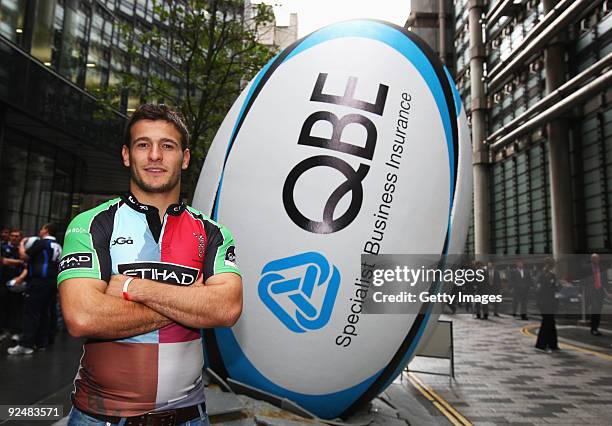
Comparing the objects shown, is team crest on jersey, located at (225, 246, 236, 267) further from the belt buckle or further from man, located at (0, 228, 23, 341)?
man, located at (0, 228, 23, 341)

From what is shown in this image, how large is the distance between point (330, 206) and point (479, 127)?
33.5 meters

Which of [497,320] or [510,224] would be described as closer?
[497,320]

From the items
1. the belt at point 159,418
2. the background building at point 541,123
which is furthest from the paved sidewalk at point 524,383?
the background building at point 541,123

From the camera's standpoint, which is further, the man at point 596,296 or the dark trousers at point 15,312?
the man at point 596,296

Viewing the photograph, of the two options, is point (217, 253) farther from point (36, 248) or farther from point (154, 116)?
point (36, 248)

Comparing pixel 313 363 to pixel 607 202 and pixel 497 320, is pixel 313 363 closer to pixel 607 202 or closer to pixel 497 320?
pixel 497 320

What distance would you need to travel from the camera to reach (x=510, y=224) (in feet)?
100

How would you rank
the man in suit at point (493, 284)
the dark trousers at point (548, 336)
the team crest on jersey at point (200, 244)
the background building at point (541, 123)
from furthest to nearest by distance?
the background building at point (541, 123) < the man in suit at point (493, 284) < the dark trousers at point (548, 336) < the team crest on jersey at point (200, 244)

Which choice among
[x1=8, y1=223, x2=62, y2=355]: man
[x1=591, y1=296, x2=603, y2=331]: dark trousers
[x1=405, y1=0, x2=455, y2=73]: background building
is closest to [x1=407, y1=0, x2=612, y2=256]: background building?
[x1=405, y1=0, x2=455, y2=73]: background building

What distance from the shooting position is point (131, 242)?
1.73 meters

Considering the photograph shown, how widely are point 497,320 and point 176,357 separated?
1715 centimetres

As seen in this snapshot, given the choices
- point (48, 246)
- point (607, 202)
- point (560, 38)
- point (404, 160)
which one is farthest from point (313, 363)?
point (560, 38)

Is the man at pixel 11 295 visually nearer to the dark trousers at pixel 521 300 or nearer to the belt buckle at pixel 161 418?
the belt buckle at pixel 161 418

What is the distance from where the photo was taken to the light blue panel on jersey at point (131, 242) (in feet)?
5.61
